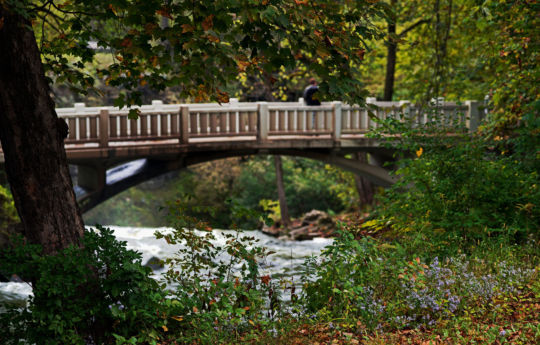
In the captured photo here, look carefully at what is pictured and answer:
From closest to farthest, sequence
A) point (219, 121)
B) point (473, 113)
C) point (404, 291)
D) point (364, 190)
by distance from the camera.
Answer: point (404, 291)
point (219, 121)
point (473, 113)
point (364, 190)

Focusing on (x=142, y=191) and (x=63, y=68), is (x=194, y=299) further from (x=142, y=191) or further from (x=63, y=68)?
(x=142, y=191)

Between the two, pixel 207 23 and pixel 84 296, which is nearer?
pixel 207 23

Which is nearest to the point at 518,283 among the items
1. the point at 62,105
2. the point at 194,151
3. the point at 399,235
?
the point at 399,235

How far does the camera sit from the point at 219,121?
14562 mm

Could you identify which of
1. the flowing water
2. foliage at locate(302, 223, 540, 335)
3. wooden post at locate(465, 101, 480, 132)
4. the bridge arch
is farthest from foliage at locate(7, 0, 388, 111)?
wooden post at locate(465, 101, 480, 132)

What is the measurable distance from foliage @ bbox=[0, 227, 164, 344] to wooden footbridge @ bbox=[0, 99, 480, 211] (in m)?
8.63

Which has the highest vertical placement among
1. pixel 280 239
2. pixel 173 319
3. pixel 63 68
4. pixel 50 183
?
pixel 63 68

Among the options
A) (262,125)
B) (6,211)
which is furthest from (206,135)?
(6,211)

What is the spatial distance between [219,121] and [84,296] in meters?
9.90

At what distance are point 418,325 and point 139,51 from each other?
123 inches

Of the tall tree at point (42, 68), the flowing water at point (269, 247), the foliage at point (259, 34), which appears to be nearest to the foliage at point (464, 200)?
the foliage at point (259, 34)

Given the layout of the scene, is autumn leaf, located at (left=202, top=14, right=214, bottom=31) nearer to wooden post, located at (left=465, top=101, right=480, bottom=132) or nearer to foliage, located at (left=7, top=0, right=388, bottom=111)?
foliage, located at (left=7, top=0, right=388, bottom=111)

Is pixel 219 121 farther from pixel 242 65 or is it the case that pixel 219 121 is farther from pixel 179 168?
pixel 242 65

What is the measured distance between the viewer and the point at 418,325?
4.82m
